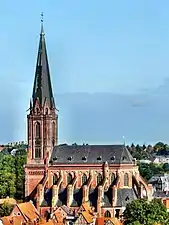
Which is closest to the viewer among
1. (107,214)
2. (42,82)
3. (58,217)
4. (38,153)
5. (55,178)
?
(58,217)

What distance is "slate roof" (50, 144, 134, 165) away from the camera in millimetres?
102500

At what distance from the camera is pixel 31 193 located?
10438 cm

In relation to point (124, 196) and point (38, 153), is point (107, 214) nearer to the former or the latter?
point (124, 196)

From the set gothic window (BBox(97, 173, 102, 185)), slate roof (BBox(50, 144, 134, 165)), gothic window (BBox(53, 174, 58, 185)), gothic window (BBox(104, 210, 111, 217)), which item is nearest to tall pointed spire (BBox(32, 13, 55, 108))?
slate roof (BBox(50, 144, 134, 165))

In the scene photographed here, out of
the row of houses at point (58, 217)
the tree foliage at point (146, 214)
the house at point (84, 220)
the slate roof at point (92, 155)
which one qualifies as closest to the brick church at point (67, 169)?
the slate roof at point (92, 155)

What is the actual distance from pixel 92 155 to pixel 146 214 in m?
21.1

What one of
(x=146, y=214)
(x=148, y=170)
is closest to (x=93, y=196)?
(x=146, y=214)

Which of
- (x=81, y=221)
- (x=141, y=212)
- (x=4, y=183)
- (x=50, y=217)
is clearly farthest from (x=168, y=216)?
(x=4, y=183)

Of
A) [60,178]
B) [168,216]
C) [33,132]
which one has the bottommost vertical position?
[168,216]

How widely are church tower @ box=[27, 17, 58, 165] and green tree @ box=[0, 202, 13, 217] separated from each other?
7300 mm

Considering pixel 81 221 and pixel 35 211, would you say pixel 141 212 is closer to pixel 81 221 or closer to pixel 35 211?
pixel 81 221

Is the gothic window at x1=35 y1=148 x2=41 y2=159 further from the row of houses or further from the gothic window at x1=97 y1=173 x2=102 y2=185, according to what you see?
the gothic window at x1=97 y1=173 x2=102 y2=185

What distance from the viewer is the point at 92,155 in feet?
339

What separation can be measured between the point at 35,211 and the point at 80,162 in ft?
30.1
